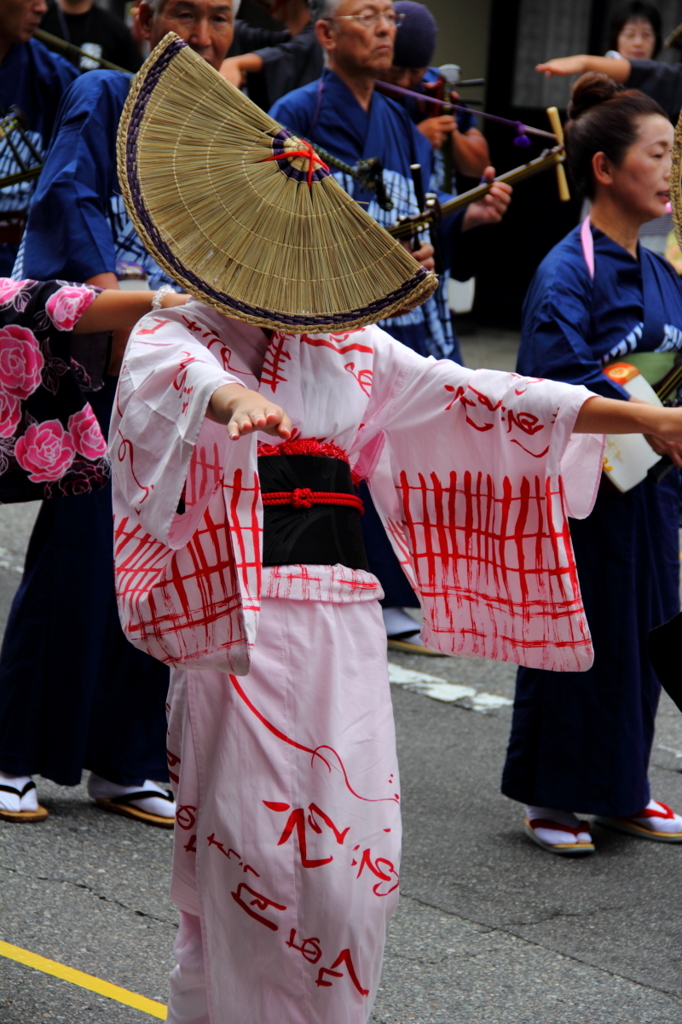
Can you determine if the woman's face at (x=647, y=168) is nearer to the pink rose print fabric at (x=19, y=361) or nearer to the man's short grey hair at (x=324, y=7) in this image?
the man's short grey hair at (x=324, y=7)

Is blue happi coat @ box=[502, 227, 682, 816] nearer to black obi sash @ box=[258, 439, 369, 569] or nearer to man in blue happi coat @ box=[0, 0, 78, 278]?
black obi sash @ box=[258, 439, 369, 569]

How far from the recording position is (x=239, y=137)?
225cm

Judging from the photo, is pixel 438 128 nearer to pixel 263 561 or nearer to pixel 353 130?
pixel 353 130

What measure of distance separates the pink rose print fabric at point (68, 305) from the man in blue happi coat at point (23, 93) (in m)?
1.40


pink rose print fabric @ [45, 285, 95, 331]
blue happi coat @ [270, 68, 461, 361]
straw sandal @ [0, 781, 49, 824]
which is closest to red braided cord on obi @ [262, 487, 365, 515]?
pink rose print fabric @ [45, 285, 95, 331]

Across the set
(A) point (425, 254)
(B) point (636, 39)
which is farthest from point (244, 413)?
(B) point (636, 39)

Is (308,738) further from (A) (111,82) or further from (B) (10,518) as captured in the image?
(B) (10,518)

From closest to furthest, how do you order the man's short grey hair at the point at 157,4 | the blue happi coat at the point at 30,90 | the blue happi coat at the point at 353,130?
1. the man's short grey hair at the point at 157,4
2. the blue happi coat at the point at 30,90
3. the blue happi coat at the point at 353,130

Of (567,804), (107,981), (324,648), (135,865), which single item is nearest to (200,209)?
(324,648)

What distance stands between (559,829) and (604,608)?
0.58 m

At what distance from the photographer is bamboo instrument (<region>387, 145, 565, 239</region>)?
4297 mm

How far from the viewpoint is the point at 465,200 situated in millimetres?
4570

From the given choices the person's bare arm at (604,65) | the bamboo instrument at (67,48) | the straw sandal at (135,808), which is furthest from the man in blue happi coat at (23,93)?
the person's bare arm at (604,65)

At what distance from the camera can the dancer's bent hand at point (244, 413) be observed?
5.90 feet
